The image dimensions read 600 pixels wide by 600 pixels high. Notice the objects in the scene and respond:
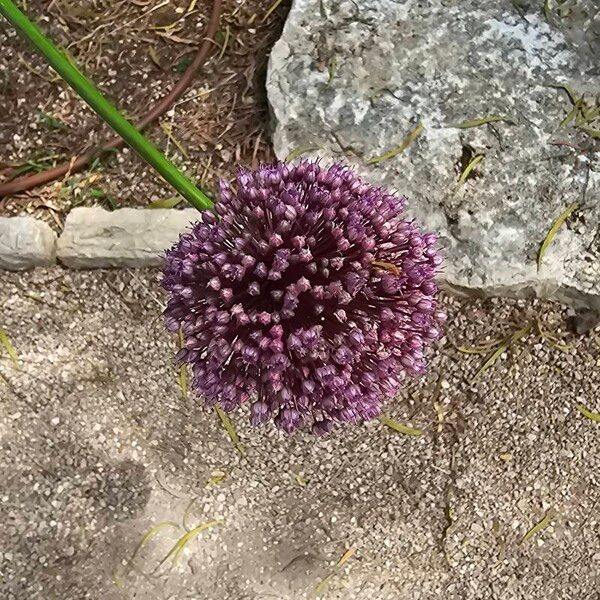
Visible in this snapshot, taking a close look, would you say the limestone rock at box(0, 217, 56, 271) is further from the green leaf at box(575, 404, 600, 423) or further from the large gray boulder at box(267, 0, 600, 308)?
the green leaf at box(575, 404, 600, 423)

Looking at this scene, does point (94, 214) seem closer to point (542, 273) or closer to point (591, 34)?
point (542, 273)

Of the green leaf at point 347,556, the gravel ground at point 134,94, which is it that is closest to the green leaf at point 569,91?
the gravel ground at point 134,94

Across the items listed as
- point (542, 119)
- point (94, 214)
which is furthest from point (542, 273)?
point (94, 214)

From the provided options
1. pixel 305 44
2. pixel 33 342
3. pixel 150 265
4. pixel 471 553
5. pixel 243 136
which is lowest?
pixel 471 553

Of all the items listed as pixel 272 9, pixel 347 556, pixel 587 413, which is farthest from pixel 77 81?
pixel 587 413

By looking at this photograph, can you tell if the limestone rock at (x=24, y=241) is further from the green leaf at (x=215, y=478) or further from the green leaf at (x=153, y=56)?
the green leaf at (x=215, y=478)

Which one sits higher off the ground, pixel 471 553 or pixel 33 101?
pixel 33 101
